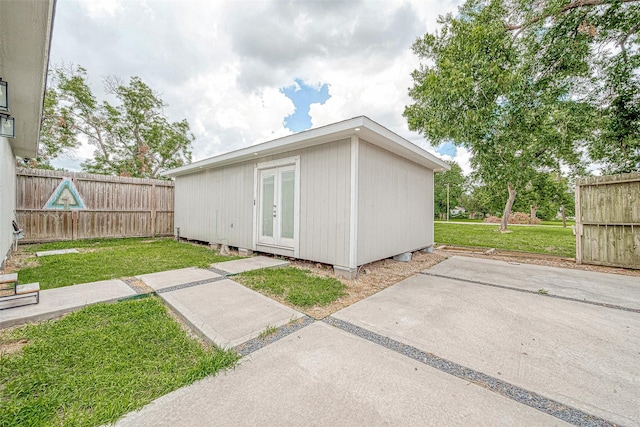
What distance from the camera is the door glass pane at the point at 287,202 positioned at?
495 cm

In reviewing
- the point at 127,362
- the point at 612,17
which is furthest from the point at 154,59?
the point at 612,17

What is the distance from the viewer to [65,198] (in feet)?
23.4

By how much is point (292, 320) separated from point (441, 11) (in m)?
8.39

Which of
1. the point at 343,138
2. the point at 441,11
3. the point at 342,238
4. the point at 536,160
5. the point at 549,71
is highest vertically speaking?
the point at 441,11

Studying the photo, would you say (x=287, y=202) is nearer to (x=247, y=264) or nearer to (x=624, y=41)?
(x=247, y=264)

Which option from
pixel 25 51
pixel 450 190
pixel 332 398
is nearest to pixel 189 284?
pixel 332 398

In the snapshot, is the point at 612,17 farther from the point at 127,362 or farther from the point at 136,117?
the point at 136,117

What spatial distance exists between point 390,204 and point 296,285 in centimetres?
260

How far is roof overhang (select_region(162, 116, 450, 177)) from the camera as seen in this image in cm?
371

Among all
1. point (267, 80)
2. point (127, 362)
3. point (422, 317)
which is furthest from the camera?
point (267, 80)

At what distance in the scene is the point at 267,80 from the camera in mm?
8625

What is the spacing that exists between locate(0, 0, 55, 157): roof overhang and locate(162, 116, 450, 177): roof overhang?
295 cm

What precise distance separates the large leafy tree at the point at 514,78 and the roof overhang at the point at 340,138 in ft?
3.71

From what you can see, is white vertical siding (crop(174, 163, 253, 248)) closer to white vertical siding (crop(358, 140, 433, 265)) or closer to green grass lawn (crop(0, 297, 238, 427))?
white vertical siding (crop(358, 140, 433, 265))
